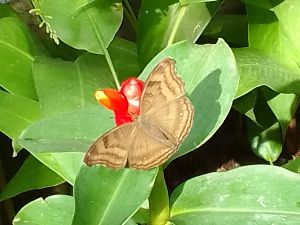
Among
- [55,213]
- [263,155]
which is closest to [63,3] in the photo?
[55,213]

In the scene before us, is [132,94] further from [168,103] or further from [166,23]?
[166,23]

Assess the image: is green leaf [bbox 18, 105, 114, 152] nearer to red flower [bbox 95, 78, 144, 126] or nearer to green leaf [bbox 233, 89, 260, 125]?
red flower [bbox 95, 78, 144, 126]

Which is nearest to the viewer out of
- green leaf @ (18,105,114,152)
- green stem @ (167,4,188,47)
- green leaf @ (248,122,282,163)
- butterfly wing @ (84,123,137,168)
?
butterfly wing @ (84,123,137,168)

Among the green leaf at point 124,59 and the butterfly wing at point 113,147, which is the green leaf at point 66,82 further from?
the butterfly wing at point 113,147

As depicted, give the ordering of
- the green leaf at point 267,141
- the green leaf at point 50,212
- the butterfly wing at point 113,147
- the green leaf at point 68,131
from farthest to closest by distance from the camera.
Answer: the green leaf at point 267,141
the green leaf at point 50,212
the green leaf at point 68,131
the butterfly wing at point 113,147

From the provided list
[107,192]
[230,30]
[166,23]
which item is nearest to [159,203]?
[107,192]

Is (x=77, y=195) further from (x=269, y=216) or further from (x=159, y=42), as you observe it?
(x=159, y=42)

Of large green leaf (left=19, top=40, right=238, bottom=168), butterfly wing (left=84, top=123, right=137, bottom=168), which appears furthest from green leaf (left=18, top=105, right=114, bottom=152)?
butterfly wing (left=84, top=123, right=137, bottom=168)

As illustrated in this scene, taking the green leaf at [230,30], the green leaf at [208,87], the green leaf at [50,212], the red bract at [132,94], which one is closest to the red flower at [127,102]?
the red bract at [132,94]
